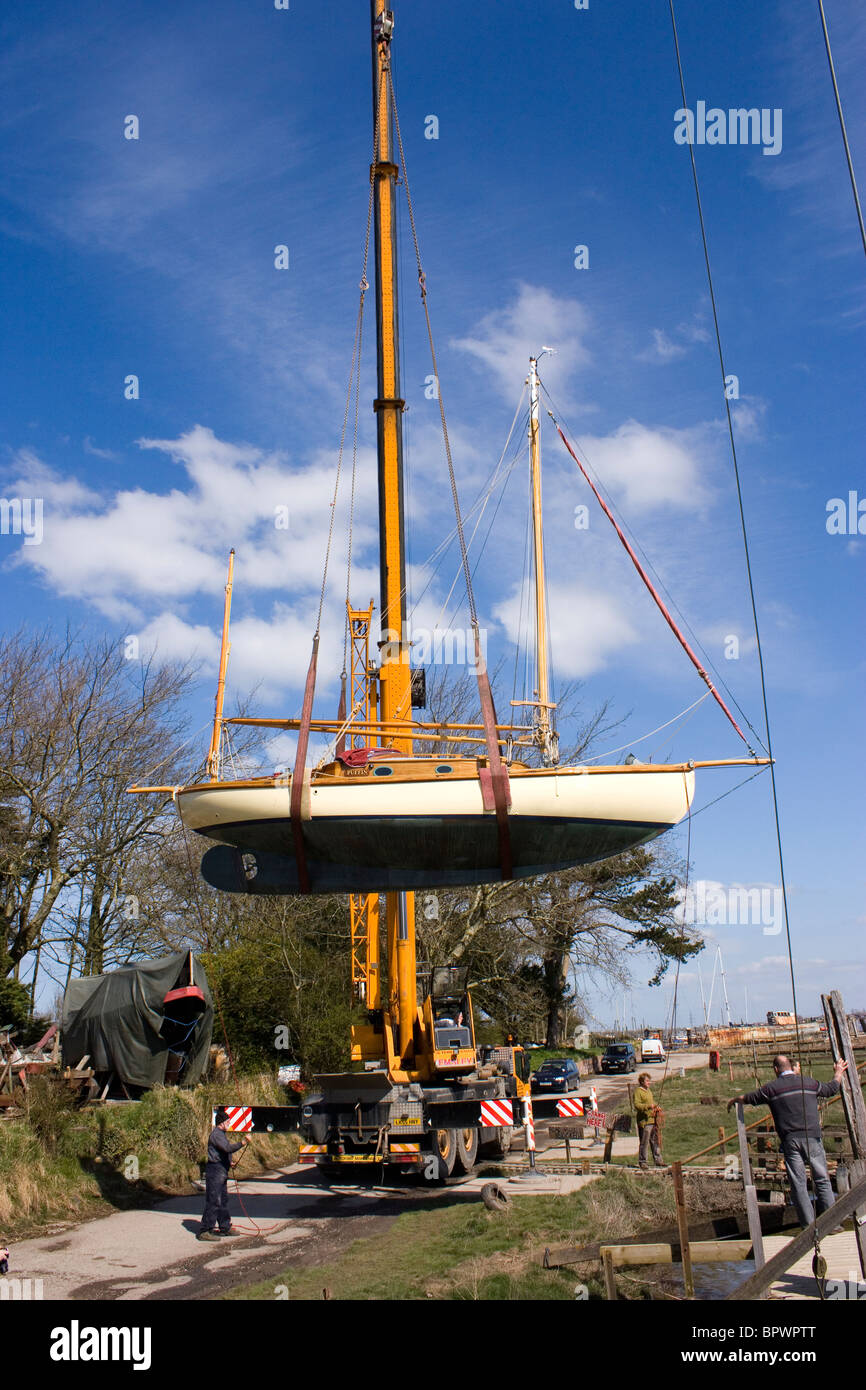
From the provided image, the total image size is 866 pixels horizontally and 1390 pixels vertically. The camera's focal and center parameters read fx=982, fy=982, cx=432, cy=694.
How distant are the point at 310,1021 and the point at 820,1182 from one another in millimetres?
13449

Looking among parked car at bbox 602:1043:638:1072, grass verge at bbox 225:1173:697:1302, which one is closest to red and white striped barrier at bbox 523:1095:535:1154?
grass verge at bbox 225:1173:697:1302

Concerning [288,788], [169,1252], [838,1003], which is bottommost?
[169,1252]

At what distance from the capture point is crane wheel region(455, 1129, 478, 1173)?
1340 cm

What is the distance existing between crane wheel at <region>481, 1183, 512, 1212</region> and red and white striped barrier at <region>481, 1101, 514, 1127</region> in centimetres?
117

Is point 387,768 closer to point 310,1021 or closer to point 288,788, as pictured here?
point 288,788

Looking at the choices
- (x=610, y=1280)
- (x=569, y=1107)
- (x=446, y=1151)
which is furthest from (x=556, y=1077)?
(x=610, y=1280)

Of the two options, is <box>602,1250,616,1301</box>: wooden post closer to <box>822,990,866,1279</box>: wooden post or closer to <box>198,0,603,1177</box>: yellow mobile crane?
<box>822,990,866,1279</box>: wooden post

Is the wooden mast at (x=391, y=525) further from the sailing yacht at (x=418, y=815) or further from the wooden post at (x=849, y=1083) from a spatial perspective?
the wooden post at (x=849, y=1083)

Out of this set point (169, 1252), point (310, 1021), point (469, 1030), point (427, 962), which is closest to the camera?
point (169, 1252)

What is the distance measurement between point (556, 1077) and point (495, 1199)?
1742 centimetres
